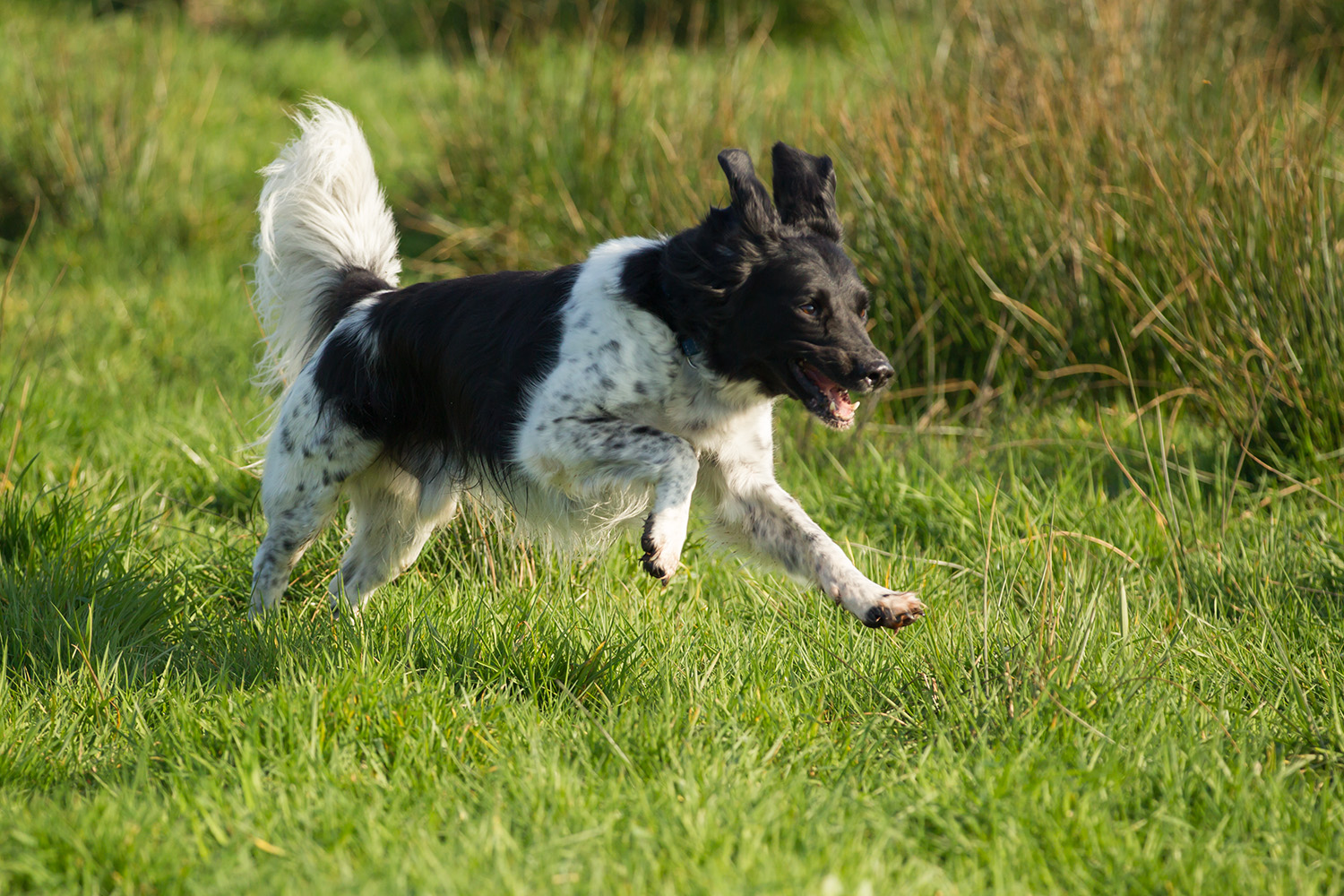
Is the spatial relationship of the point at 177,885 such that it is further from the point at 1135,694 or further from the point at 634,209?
the point at 634,209

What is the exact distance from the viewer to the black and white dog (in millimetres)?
3342

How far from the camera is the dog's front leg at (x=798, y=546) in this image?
3068 millimetres

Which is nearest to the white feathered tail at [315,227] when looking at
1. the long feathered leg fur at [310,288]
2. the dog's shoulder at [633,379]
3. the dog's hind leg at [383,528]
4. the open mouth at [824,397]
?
the long feathered leg fur at [310,288]

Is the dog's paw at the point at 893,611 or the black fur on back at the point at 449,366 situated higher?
the black fur on back at the point at 449,366

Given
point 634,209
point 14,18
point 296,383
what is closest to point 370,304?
point 296,383

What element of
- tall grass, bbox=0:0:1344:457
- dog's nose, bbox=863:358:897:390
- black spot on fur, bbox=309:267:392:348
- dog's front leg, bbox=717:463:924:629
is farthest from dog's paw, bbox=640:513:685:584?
tall grass, bbox=0:0:1344:457

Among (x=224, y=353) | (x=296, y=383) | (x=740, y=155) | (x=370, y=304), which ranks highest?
(x=740, y=155)

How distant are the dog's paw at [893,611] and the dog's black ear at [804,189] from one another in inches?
45.0

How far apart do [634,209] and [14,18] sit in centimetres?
748

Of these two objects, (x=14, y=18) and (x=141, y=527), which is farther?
(x=14, y=18)

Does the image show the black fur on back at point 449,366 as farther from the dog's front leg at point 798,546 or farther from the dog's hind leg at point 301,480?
the dog's front leg at point 798,546

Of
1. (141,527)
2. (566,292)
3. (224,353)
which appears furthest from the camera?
(224,353)

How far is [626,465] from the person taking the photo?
3.35m

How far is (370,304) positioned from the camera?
4164 millimetres
